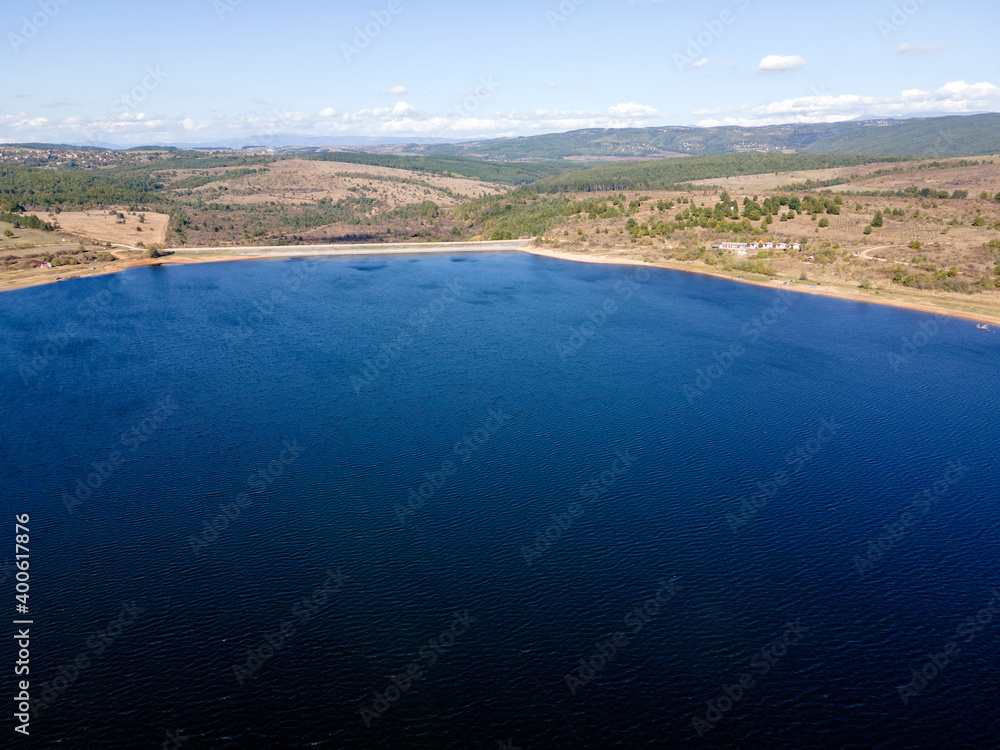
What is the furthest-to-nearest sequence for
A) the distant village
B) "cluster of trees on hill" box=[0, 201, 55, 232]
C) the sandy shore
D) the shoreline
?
"cluster of trees on hill" box=[0, 201, 55, 232]
the distant village
the shoreline
the sandy shore

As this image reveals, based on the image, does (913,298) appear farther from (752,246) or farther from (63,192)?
(63,192)

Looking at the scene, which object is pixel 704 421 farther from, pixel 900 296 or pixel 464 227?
pixel 464 227

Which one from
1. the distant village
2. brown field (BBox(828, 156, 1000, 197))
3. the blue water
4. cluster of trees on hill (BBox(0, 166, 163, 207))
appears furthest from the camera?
cluster of trees on hill (BBox(0, 166, 163, 207))

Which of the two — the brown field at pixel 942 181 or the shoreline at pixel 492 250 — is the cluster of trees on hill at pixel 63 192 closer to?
the shoreline at pixel 492 250

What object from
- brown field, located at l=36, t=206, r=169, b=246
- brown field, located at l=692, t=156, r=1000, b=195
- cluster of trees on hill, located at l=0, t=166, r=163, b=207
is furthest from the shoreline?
cluster of trees on hill, located at l=0, t=166, r=163, b=207

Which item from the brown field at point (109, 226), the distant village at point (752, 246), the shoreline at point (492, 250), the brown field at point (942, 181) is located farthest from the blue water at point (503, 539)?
the brown field at point (942, 181)

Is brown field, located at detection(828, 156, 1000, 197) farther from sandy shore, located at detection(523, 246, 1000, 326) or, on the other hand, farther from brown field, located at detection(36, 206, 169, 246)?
brown field, located at detection(36, 206, 169, 246)

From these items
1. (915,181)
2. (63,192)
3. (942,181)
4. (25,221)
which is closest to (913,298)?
(942,181)
